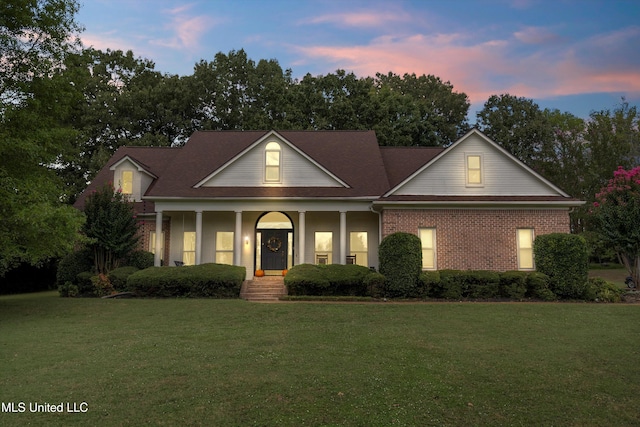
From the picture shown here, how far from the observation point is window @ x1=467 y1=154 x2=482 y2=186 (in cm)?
1856

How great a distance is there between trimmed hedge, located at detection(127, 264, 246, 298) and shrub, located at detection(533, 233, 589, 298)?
1119 centimetres

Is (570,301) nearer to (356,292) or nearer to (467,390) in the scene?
(356,292)

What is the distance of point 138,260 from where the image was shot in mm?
19875

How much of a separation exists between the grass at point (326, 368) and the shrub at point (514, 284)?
310 cm

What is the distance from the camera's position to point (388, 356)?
782 cm

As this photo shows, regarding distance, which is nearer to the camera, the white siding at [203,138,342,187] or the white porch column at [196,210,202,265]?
the white porch column at [196,210,202,265]

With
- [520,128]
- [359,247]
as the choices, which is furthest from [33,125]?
[520,128]

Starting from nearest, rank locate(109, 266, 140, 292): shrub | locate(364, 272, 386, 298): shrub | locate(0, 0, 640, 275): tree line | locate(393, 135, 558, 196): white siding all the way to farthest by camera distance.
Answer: locate(364, 272, 386, 298): shrub
locate(109, 266, 140, 292): shrub
locate(393, 135, 558, 196): white siding
locate(0, 0, 640, 275): tree line

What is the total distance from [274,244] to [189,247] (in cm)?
403

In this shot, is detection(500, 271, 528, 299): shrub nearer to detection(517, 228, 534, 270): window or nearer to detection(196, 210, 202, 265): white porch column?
detection(517, 228, 534, 270): window

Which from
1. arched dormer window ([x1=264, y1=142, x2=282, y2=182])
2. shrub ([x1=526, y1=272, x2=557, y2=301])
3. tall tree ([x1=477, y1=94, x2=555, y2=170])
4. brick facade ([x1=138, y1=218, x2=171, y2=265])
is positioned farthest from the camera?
tall tree ([x1=477, y1=94, x2=555, y2=170])

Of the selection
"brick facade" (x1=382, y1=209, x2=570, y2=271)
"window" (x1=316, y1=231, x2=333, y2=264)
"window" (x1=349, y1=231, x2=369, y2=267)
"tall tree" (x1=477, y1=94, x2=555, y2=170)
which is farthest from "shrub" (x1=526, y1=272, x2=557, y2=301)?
"tall tree" (x1=477, y1=94, x2=555, y2=170)

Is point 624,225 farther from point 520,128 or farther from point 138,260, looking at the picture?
point 520,128

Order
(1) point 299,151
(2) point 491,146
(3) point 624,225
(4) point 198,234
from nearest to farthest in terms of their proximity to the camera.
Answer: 1. (3) point 624,225
2. (2) point 491,146
3. (4) point 198,234
4. (1) point 299,151
